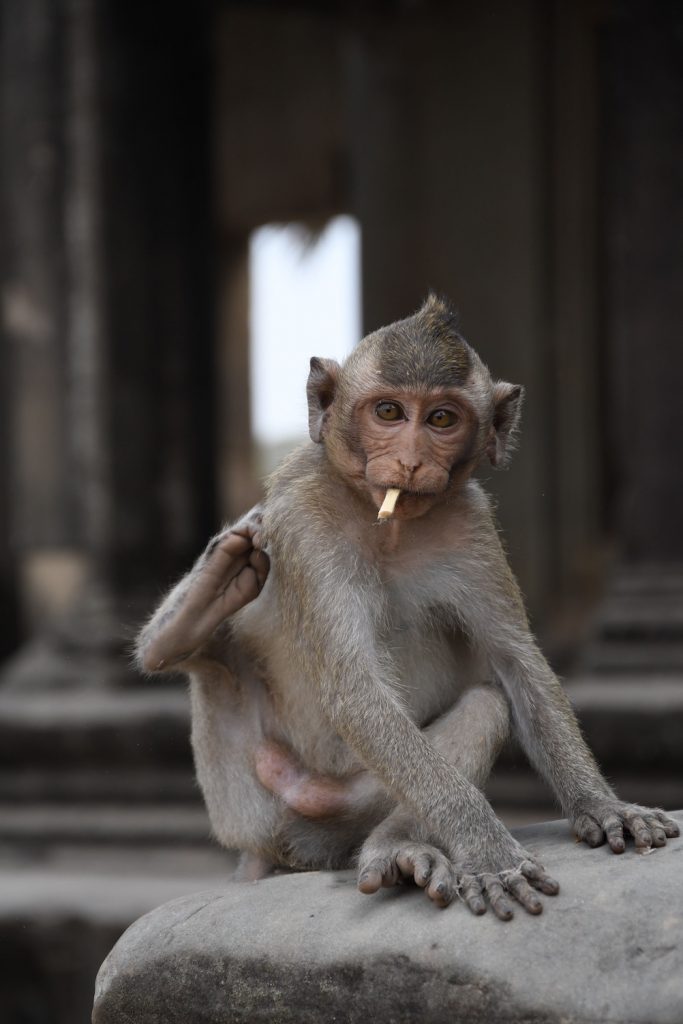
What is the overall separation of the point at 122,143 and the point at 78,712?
3.56m

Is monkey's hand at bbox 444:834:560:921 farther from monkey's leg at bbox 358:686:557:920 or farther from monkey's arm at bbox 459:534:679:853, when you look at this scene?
monkey's arm at bbox 459:534:679:853

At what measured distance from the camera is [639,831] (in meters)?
4.07

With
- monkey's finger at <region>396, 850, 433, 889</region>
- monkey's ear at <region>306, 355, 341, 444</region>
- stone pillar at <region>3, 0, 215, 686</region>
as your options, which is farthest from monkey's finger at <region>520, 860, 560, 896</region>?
stone pillar at <region>3, 0, 215, 686</region>

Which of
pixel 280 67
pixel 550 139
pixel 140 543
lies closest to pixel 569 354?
pixel 550 139

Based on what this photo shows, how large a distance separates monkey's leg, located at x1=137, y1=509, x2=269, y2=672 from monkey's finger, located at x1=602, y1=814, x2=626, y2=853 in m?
1.18

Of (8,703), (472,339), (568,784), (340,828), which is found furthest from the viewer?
(472,339)

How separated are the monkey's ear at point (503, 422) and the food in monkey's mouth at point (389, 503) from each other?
0.41 meters

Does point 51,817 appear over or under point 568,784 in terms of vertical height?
under

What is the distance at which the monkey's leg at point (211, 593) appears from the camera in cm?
427

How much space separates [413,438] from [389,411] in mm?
137

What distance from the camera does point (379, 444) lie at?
3.97 metres

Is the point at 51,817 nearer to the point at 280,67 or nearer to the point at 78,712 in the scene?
the point at 78,712

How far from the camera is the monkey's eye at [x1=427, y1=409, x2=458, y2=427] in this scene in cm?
397


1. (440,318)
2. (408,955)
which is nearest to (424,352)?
(440,318)
